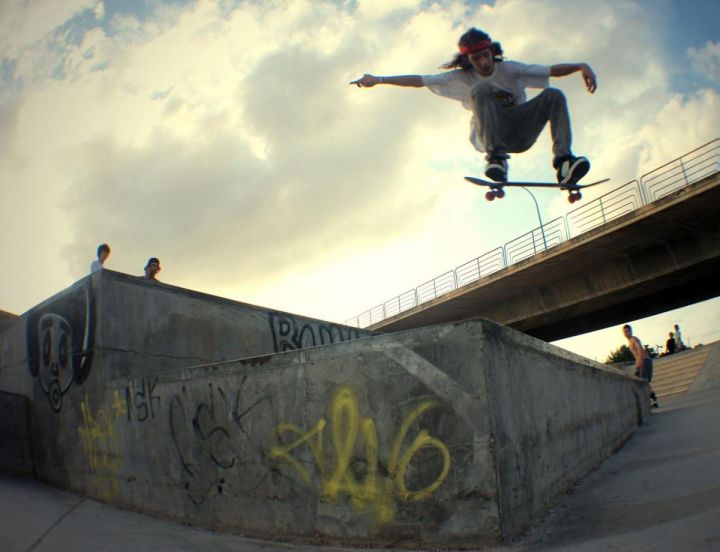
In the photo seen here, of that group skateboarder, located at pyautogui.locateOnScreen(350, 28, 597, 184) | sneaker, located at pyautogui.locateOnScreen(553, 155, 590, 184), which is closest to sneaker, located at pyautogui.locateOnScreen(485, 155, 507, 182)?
skateboarder, located at pyautogui.locateOnScreen(350, 28, 597, 184)

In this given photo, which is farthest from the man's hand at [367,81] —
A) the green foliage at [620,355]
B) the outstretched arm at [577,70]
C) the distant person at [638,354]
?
the green foliage at [620,355]

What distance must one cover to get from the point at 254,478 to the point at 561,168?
3826 mm

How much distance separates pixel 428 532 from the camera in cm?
394

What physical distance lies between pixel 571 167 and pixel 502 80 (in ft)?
2.91

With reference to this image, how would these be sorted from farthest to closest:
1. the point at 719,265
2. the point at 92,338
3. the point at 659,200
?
the point at 719,265 < the point at 659,200 < the point at 92,338

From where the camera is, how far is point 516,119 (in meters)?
4.46

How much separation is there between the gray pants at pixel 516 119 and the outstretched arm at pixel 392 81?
1.49ft

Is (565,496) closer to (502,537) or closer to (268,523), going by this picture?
(502,537)

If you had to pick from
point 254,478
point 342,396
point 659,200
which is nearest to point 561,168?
point 342,396

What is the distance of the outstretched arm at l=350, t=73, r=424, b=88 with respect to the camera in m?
4.12

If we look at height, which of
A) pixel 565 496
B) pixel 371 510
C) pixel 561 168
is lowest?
pixel 565 496

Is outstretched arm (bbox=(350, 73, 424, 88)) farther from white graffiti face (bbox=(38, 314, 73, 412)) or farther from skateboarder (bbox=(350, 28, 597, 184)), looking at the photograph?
white graffiti face (bbox=(38, 314, 73, 412))

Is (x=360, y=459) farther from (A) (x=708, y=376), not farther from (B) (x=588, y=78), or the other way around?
(A) (x=708, y=376)

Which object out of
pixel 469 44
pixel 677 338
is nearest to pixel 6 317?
pixel 469 44
